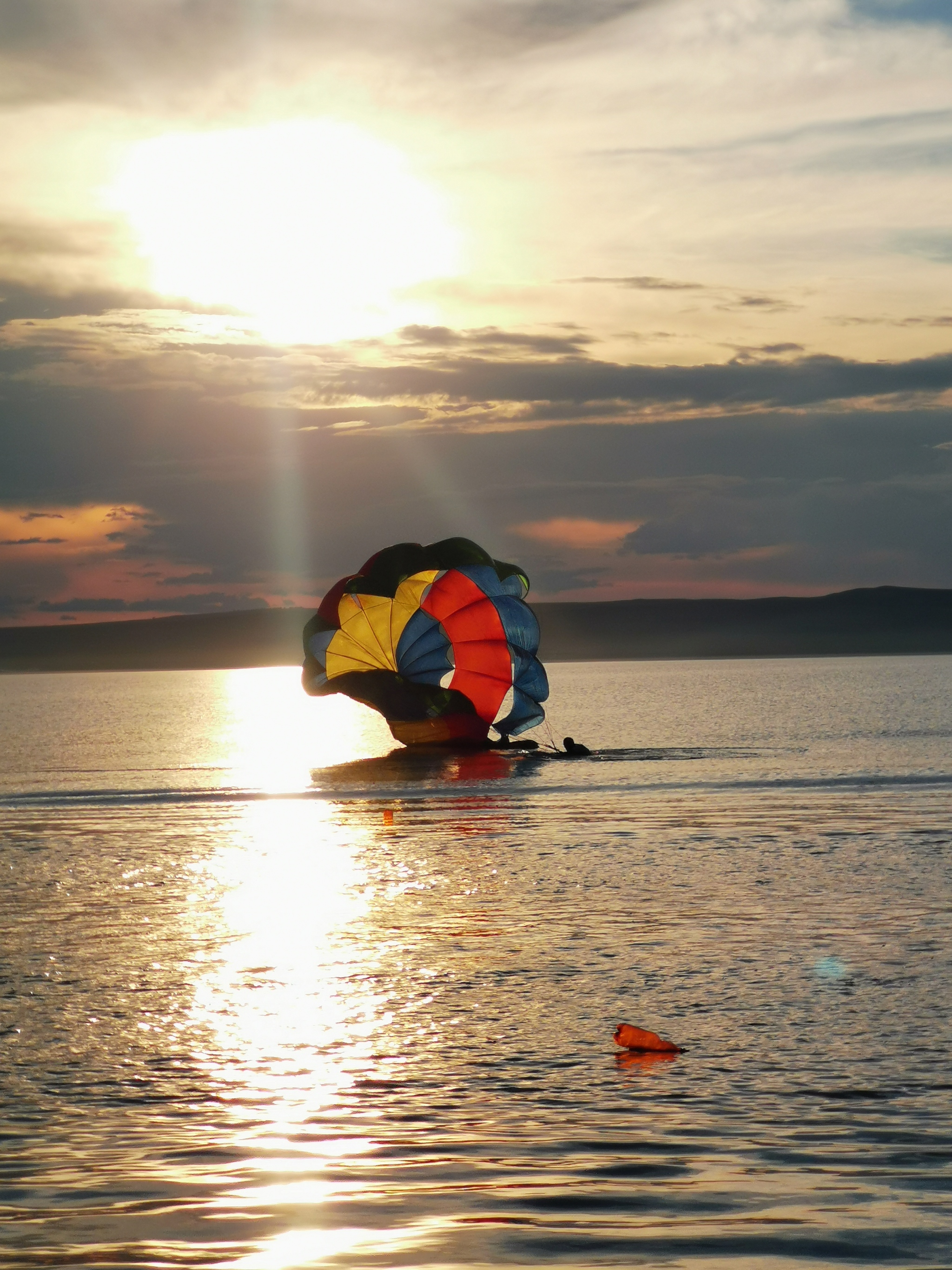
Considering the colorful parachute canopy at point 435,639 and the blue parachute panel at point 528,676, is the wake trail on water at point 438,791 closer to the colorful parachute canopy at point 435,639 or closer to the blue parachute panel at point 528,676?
the blue parachute panel at point 528,676

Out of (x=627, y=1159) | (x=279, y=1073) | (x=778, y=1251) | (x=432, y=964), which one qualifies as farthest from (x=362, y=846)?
(x=778, y=1251)

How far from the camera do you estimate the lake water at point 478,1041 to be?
8273 mm

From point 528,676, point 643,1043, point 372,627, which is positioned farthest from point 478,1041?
point 372,627

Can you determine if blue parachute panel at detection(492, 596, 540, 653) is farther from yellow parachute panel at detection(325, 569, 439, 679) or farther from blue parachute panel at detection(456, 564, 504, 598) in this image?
yellow parachute panel at detection(325, 569, 439, 679)

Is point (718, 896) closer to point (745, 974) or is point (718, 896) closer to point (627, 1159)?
point (745, 974)

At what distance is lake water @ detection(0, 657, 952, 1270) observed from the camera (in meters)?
8.27

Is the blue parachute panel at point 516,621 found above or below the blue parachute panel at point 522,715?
above

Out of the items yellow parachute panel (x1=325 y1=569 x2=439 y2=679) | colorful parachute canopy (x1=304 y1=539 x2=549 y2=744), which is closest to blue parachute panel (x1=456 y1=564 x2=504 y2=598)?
colorful parachute canopy (x1=304 y1=539 x2=549 y2=744)

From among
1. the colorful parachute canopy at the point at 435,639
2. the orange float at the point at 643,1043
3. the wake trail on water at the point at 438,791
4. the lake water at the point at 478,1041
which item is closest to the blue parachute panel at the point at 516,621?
the colorful parachute canopy at the point at 435,639

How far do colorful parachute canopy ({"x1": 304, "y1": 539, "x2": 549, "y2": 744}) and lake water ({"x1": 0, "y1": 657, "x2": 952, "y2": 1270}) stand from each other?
14.6 meters

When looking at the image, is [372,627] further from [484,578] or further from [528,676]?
[528,676]

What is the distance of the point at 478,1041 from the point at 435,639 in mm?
34230

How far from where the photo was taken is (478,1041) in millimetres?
12836

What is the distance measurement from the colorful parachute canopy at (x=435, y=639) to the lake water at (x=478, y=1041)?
14613mm
